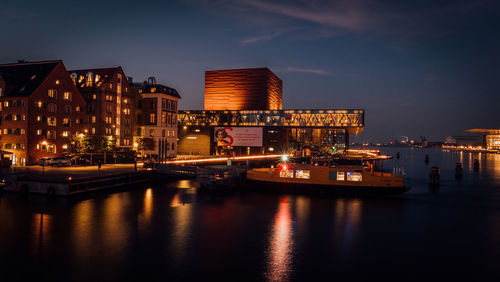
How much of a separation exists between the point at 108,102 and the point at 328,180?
196 feet

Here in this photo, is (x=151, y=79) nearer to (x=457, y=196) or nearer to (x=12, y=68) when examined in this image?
(x=12, y=68)

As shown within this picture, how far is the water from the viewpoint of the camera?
21188mm

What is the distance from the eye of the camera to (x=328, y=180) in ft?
160

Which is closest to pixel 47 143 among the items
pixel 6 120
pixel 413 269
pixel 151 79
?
pixel 6 120

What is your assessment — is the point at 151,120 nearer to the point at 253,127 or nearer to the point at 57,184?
the point at 253,127

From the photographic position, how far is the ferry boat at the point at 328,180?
46.8m

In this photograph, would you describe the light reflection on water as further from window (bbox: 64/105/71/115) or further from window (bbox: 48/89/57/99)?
window (bbox: 64/105/71/115)

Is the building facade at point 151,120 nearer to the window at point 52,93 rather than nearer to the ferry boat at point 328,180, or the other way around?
the window at point 52,93

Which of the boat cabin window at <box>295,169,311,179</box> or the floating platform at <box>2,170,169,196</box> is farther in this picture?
the boat cabin window at <box>295,169,311,179</box>

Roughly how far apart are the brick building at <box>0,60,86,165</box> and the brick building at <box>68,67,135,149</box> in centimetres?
487

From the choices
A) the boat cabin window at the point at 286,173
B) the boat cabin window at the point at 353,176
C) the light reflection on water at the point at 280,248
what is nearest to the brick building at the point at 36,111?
the boat cabin window at the point at 286,173

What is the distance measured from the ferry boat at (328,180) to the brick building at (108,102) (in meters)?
47.1

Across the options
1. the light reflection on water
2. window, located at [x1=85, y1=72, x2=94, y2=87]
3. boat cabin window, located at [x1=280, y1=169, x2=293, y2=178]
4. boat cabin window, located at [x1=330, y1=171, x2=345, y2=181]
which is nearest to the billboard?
window, located at [x1=85, y1=72, x2=94, y2=87]

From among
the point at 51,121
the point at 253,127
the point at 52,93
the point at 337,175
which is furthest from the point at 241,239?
the point at 253,127
